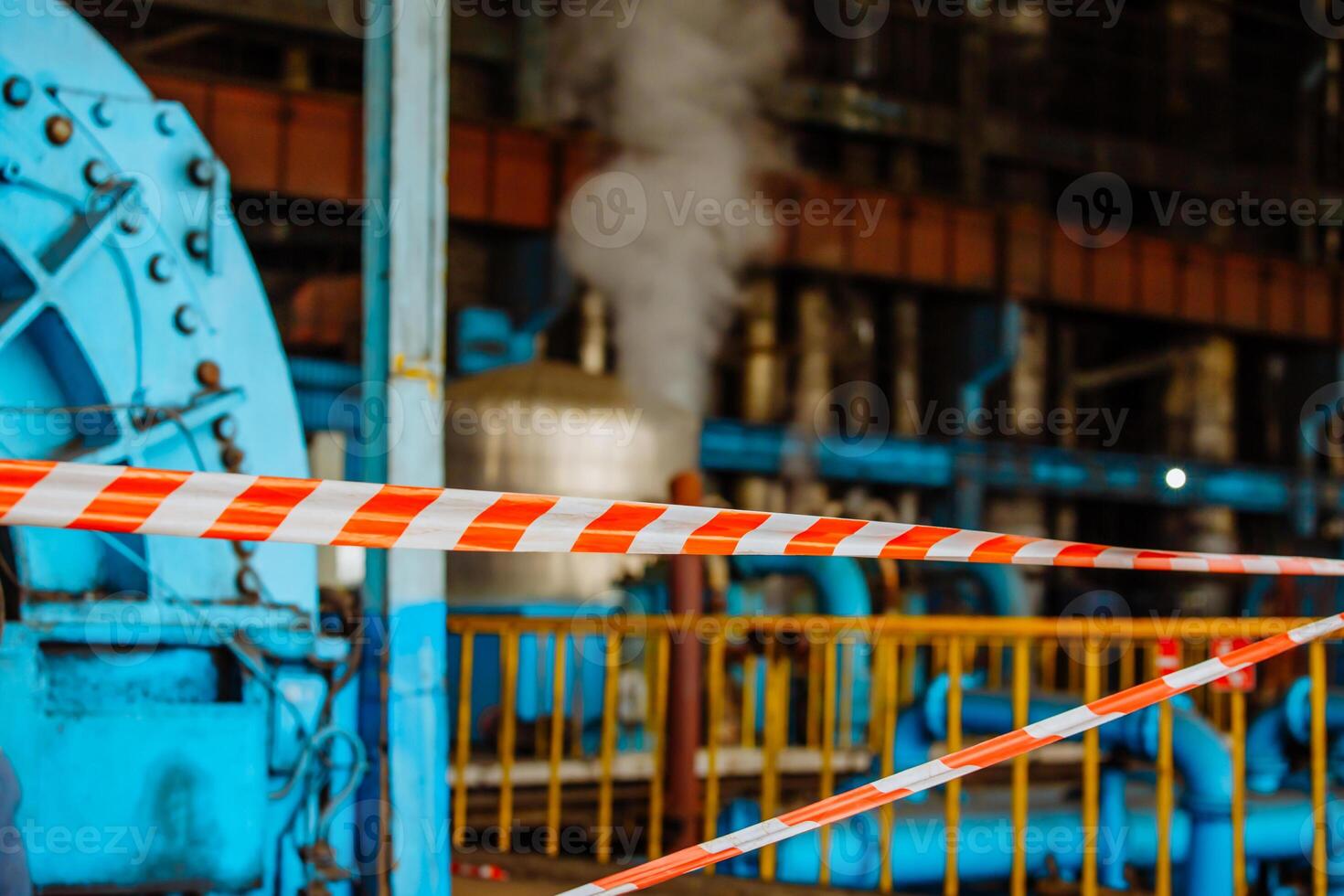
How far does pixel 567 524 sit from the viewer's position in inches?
100.0

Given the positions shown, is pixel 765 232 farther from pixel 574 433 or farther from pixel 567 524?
pixel 567 524

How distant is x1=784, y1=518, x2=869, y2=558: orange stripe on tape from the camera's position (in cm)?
271

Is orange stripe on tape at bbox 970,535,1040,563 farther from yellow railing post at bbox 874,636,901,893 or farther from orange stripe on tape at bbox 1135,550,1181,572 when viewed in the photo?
yellow railing post at bbox 874,636,901,893

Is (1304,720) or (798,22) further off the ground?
(798,22)

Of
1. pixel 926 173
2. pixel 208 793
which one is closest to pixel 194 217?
pixel 208 793

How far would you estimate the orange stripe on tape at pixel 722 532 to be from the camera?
8.66ft

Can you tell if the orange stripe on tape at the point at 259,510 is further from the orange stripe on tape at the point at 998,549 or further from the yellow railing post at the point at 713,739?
the yellow railing post at the point at 713,739

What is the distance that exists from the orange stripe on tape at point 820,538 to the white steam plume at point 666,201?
12.8 meters

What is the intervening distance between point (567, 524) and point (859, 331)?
18.4 m
